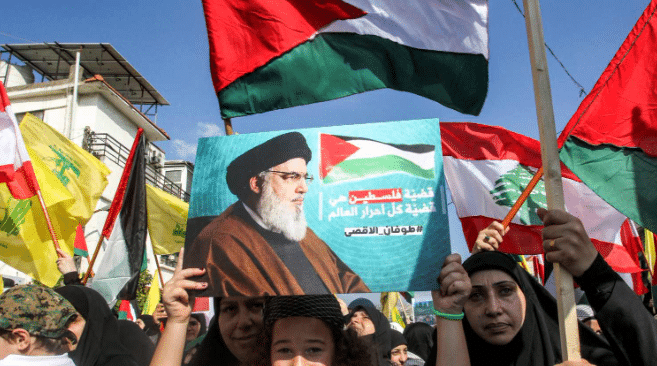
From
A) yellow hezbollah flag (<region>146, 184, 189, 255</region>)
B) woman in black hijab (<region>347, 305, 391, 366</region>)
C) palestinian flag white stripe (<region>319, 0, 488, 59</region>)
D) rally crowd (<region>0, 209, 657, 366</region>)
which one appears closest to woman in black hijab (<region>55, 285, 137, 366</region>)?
rally crowd (<region>0, 209, 657, 366</region>)

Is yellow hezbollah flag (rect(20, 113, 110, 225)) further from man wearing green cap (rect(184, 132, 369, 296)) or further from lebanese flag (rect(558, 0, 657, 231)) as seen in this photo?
lebanese flag (rect(558, 0, 657, 231))

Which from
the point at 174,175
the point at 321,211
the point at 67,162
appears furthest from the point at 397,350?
the point at 174,175

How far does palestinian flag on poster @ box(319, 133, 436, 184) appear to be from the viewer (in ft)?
6.15

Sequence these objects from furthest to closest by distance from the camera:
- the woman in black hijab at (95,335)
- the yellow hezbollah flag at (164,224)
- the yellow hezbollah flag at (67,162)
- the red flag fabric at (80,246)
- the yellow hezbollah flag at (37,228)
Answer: the red flag fabric at (80,246) < the yellow hezbollah flag at (164,224) < the yellow hezbollah flag at (67,162) < the yellow hezbollah flag at (37,228) < the woman in black hijab at (95,335)

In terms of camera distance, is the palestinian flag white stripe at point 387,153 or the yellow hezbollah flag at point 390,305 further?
the yellow hezbollah flag at point 390,305

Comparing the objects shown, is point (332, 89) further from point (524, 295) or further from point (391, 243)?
point (524, 295)

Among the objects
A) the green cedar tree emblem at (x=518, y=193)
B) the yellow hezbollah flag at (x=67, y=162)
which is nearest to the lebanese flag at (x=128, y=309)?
the yellow hezbollah flag at (x=67, y=162)

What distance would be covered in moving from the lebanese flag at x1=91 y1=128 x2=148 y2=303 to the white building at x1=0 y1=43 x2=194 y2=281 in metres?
12.2

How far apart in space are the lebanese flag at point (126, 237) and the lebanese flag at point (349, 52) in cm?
294

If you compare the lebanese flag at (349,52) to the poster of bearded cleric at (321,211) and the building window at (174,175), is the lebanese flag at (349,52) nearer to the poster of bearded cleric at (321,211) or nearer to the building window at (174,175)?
the poster of bearded cleric at (321,211)

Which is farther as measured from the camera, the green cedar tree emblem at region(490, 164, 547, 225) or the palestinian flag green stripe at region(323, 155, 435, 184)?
the green cedar tree emblem at region(490, 164, 547, 225)

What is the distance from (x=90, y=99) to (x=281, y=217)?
787 inches

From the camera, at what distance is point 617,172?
241 centimetres

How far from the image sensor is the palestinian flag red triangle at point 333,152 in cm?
194
